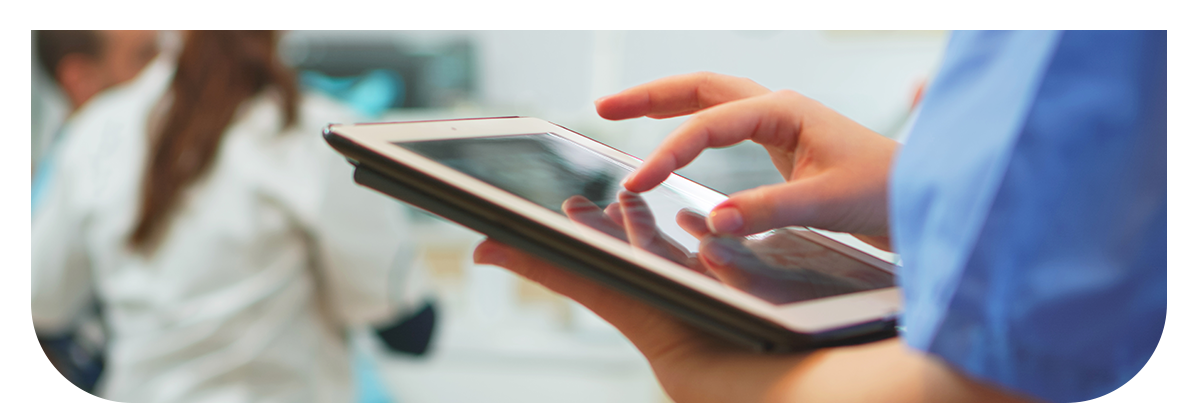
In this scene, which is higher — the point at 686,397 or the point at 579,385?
the point at 686,397

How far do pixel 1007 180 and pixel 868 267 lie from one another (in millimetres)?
109

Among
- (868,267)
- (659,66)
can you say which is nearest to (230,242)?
(868,267)

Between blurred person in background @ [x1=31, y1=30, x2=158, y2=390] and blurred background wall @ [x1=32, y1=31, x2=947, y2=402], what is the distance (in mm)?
28

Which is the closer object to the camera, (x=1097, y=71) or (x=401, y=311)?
(x=1097, y=71)

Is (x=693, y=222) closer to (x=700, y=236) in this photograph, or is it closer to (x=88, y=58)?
(x=700, y=236)

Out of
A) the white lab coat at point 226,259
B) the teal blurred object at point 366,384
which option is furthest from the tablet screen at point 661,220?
the teal blurred object at point 366,384

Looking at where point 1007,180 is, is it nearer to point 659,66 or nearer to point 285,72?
point 285,72

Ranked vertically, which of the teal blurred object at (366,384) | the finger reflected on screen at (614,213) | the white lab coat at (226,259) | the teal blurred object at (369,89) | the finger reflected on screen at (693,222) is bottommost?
the teal blurred object at (366,384)

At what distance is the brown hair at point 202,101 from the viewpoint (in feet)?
1.80

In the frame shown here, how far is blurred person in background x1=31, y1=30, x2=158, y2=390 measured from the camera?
0.62 metres

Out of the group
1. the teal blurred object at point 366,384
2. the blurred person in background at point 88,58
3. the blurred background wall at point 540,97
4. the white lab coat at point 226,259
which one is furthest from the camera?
the blurred background wall at point 540,97

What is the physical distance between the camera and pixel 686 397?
0.76 feet

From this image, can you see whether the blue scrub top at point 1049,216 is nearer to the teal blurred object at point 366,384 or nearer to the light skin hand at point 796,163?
the light skin hand at point 796,163

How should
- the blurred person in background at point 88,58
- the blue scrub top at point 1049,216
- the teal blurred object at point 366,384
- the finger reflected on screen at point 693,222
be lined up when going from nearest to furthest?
the blue scrub top at point 1049,216 → the finger reflected on screen at point 693,222 → the teal blurred object at point 366,384 → the blurred person in background at point 88,58
